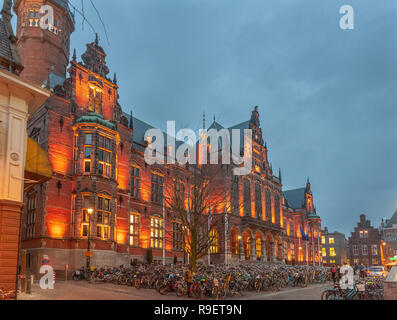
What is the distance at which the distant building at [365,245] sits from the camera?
88.5 metres

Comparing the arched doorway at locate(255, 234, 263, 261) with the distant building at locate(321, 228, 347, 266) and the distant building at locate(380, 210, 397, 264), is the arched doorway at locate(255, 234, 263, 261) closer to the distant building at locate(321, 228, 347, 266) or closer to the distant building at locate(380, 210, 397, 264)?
the distant building at locate(380, 210, 397, 264)

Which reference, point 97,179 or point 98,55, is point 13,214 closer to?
point 97,179

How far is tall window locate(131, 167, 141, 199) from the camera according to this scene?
124ft

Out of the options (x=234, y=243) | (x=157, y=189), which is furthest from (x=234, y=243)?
(x=157, y=189)

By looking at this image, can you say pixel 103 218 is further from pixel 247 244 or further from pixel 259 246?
pixel 259 246

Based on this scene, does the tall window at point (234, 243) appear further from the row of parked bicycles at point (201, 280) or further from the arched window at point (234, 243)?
the row of parked bicycles at point (201, 280)

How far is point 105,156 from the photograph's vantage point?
3162 cm

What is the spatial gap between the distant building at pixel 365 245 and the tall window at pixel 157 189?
66266 millimetres

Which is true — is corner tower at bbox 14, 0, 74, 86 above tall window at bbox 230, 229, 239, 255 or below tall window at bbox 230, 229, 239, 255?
above

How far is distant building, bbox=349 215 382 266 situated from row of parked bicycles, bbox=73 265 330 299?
68.5 m

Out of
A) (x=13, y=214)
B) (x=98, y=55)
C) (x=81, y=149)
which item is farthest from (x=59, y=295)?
(x=98, y=55)

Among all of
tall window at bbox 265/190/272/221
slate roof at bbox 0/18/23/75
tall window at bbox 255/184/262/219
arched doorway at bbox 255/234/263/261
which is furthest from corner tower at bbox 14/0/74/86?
arched doorway at bbox 255/234/263/261

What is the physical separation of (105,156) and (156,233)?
482 inches
